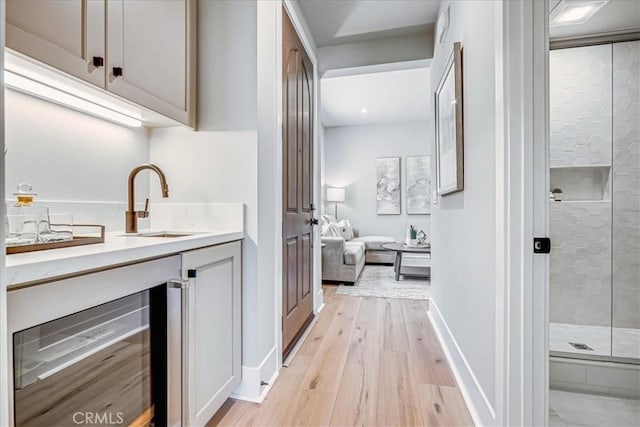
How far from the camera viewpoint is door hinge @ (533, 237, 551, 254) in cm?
108

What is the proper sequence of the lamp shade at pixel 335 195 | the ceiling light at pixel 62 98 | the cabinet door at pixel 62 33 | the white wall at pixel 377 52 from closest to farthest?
1. the cabinet door at pixel 62 33
2. the ceiling light at pixel 62 98
3. the white wall at pixel 377 52
4. the lamp shade at pixel 335 195

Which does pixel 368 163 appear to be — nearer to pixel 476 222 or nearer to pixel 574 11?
pixel 574 11

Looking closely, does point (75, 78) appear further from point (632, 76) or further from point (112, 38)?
point (632, 76)

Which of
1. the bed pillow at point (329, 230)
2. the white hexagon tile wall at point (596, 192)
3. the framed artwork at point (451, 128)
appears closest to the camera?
the framed artwork at point (451, 128)

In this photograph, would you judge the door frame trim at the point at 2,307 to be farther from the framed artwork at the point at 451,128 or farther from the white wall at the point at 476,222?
the framed artwork at the point at 451,128

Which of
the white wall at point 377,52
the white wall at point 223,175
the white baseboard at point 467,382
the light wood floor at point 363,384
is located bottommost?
the light wood floor at point 363,384

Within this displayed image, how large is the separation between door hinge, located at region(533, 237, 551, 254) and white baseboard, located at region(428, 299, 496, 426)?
2.29 feet

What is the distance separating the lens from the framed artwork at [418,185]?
604cm

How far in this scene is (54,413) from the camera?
724 mm

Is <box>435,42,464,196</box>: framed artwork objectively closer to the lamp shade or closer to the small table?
the small table

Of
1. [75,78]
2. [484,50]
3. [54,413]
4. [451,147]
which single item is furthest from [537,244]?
[75,78]

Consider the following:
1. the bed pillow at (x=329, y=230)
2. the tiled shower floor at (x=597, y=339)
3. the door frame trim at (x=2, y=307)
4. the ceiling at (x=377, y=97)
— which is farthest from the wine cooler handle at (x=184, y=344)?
the bed pillow at (x=329, y=230)

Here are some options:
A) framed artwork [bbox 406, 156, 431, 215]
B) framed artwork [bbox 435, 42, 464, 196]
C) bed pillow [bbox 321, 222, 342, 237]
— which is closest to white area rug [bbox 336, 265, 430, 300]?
bed pillow [bbox 321, 222, 342, 237]

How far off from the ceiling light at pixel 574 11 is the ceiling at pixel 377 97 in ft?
5.64
